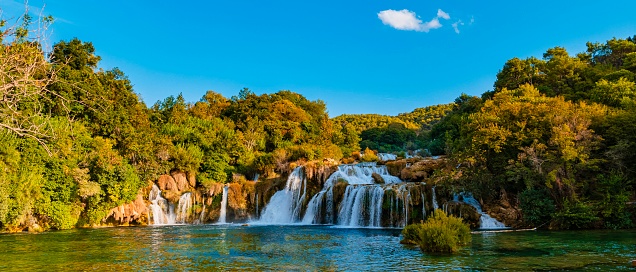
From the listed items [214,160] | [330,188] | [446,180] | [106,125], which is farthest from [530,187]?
[106,125]

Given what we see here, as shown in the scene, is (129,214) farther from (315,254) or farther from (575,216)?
(575,216)

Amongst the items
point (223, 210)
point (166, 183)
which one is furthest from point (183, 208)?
point (223, 210)

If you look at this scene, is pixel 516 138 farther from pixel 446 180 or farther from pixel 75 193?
pixel 75 193

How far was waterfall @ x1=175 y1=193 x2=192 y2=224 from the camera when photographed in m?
34.2

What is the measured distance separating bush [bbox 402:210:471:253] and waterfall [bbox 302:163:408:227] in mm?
10461

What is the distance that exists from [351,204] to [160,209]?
15.6 m

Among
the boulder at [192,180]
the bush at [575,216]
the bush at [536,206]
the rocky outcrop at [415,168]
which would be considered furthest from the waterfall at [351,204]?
the boulder at [192,180]

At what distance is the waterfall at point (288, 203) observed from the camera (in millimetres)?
33469

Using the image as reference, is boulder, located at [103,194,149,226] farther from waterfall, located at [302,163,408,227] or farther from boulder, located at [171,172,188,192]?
waterfall, located at [302,163,408,227]

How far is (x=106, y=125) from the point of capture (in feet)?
110

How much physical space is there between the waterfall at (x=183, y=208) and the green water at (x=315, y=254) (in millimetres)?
13789

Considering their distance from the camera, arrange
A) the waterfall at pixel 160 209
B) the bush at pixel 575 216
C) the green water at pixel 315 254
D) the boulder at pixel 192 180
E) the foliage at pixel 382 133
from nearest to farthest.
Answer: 1. the green water at pixel 315 254
2. the bush at pixel 575 216
3. the waterfall at pixel 160 209
4. the boulder at pixel 192 180
5. the foliage at pixel 382 133

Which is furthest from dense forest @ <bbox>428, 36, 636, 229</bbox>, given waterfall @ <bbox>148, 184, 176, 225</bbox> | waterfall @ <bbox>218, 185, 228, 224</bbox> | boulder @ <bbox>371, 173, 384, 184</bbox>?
waterfall @ <bbox>148, 184, 176, 225</bbox>

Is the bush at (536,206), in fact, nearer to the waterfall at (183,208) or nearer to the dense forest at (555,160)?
the dense forest at (555,160)
